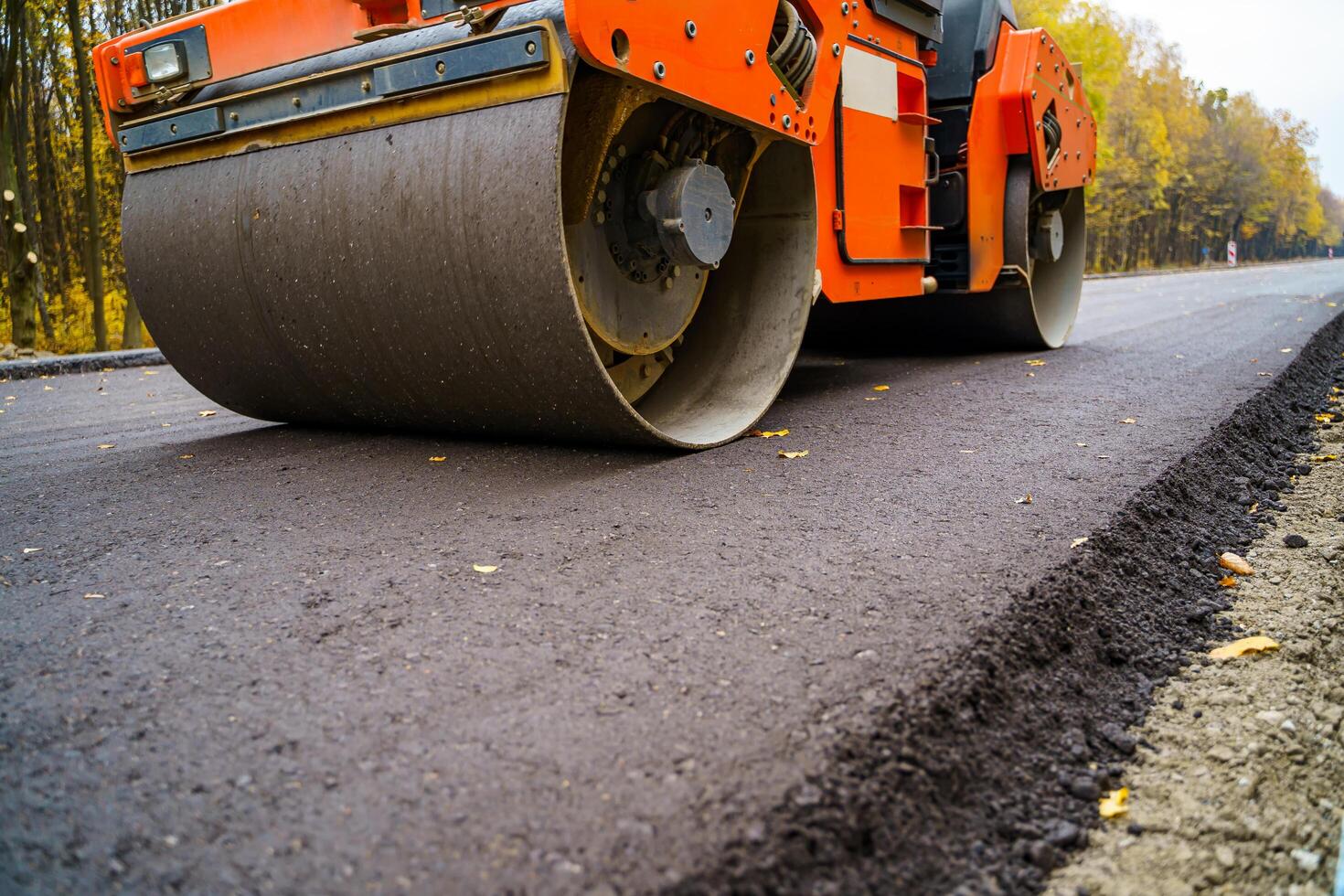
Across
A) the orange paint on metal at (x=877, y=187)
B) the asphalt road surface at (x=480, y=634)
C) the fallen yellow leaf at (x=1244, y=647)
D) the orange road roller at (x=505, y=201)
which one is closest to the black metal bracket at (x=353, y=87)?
the orange road roller at (x=505, y=201)

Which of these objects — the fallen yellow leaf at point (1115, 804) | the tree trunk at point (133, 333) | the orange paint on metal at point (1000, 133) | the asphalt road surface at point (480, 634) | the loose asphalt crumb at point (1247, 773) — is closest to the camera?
the asphalt road surface at point (480, 634)

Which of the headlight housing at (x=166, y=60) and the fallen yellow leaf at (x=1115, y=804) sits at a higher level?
the headlight housing at (x=166, y=60)

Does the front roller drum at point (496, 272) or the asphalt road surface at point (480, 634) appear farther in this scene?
the front roller drum at point (496, 272)

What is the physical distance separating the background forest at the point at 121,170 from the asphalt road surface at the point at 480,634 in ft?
33.6

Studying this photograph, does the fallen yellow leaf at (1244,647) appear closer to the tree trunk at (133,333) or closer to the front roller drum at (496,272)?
the front roller drum at (496,272)

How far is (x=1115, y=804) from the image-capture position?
1.66 meters

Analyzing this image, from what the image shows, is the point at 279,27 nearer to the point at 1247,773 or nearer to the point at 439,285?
the point at 439,285

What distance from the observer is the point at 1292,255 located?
91.6m

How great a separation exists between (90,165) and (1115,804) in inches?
542

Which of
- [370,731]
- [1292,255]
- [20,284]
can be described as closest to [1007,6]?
[370,731]

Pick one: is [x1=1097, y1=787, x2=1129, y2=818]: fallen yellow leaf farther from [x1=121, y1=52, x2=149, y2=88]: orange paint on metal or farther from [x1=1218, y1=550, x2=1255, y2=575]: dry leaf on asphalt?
[x1=121, y1=52, x2=149, y2=88]: orange paint on metal

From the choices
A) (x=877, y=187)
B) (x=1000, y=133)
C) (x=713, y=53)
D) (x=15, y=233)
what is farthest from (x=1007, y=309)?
(x=15, y=233)

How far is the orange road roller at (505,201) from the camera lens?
288 cm

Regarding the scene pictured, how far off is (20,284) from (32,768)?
477 inches
